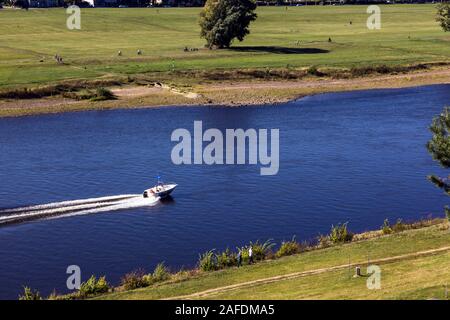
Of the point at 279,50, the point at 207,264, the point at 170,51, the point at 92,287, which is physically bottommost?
the point at 92,287

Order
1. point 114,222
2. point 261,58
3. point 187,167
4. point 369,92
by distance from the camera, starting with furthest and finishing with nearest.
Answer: point 261,58 → point 369,92 → point 187,167 → point 114,222

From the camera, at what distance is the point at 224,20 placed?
15925 centimetres

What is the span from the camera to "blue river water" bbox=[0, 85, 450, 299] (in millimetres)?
58938

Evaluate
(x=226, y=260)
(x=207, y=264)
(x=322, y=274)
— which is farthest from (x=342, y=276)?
(x=207, y=264)

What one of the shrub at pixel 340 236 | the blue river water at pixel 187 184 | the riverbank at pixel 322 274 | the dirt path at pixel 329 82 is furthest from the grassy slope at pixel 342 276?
the dirt path at pixel 329 82

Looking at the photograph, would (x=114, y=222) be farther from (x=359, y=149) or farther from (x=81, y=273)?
(x=359, y=149)

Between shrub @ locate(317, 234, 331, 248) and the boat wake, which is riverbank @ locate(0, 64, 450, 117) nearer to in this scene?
the boat wake

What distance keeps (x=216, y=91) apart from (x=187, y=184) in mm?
53880

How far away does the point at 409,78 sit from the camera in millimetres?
141500

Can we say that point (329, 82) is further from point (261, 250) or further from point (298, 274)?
point (298, 274)

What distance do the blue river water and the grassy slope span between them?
5.82 m
